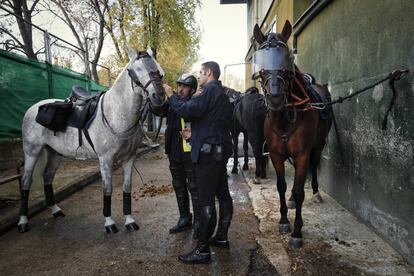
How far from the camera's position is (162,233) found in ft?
14.4

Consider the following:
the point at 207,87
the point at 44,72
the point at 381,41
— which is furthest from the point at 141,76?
the point at 44,72

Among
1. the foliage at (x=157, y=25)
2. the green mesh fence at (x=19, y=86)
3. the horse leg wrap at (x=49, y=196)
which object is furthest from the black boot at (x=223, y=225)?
the foliage at (x=157, y=25)

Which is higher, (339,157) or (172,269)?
(339,157)

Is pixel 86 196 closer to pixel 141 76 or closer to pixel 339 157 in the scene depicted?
pixel 141 76

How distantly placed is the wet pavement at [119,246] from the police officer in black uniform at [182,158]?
234mm

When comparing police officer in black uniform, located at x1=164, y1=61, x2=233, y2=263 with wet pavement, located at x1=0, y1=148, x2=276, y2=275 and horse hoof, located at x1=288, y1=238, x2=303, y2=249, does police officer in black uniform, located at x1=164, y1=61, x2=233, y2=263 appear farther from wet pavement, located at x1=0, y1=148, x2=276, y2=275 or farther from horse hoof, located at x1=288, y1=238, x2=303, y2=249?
horse hoof, located at x1=288, y1=238, x2=303, y2=249

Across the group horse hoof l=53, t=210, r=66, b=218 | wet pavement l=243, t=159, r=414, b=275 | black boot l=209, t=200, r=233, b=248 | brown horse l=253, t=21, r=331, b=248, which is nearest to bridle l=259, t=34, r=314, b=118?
brown horse l=253, t=21, r=331, b=248

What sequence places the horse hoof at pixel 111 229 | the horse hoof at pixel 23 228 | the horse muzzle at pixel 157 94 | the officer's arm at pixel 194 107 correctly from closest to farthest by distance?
1. the officer's arm at pixel 194 107
2. the horse muzzle at pixel 157 94
3. the horse hoof at pixel 111 229
4. the horse hoof at pixel 23 228

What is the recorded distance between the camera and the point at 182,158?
13.9 ft

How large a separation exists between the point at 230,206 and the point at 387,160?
68.4 inches

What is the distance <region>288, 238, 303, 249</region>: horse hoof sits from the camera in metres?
3.79

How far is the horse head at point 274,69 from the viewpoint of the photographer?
3.52 meters

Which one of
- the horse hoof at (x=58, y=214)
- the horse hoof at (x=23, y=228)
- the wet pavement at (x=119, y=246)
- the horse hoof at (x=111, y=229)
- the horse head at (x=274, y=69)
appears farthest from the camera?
the horse hoof at (x=58, y=214)

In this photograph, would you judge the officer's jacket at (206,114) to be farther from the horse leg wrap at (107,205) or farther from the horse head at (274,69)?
the horse leg wrap at (107,205)
